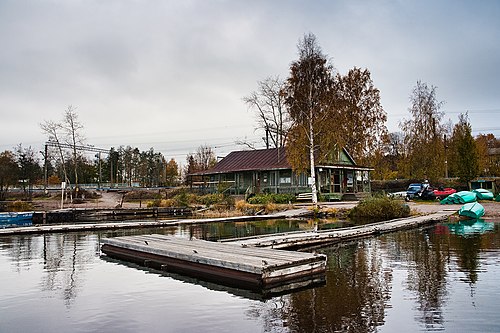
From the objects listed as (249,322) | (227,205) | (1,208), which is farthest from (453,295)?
(1,208)

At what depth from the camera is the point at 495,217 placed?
73.3ft

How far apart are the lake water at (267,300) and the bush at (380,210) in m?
10.3

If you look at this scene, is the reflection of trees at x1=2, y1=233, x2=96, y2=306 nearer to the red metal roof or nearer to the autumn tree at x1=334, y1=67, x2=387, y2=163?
the red metal roof

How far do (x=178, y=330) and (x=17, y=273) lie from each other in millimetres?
6199

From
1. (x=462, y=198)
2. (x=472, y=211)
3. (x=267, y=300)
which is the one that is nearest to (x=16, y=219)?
(x=267, y=300)

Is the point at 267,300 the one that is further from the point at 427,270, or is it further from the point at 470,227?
the point at 470,227

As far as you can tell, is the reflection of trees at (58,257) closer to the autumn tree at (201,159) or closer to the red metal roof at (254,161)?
the red metal roof at (254,161)

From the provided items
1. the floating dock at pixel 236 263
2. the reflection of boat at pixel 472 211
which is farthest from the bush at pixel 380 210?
the floating dock at pixel 236 263

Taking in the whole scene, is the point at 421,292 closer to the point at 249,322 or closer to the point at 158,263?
the point at 249,322

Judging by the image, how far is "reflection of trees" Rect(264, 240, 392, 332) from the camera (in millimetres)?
6070

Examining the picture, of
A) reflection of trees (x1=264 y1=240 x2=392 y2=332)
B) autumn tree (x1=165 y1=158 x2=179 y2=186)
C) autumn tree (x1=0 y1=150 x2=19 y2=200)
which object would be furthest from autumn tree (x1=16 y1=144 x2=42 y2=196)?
reflection of trees (x1=264 y1=240 x2=392 y2=332)

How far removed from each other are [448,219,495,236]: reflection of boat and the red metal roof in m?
16.5

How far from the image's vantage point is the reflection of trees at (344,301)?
6.07 m

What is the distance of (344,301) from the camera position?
7.23 m
